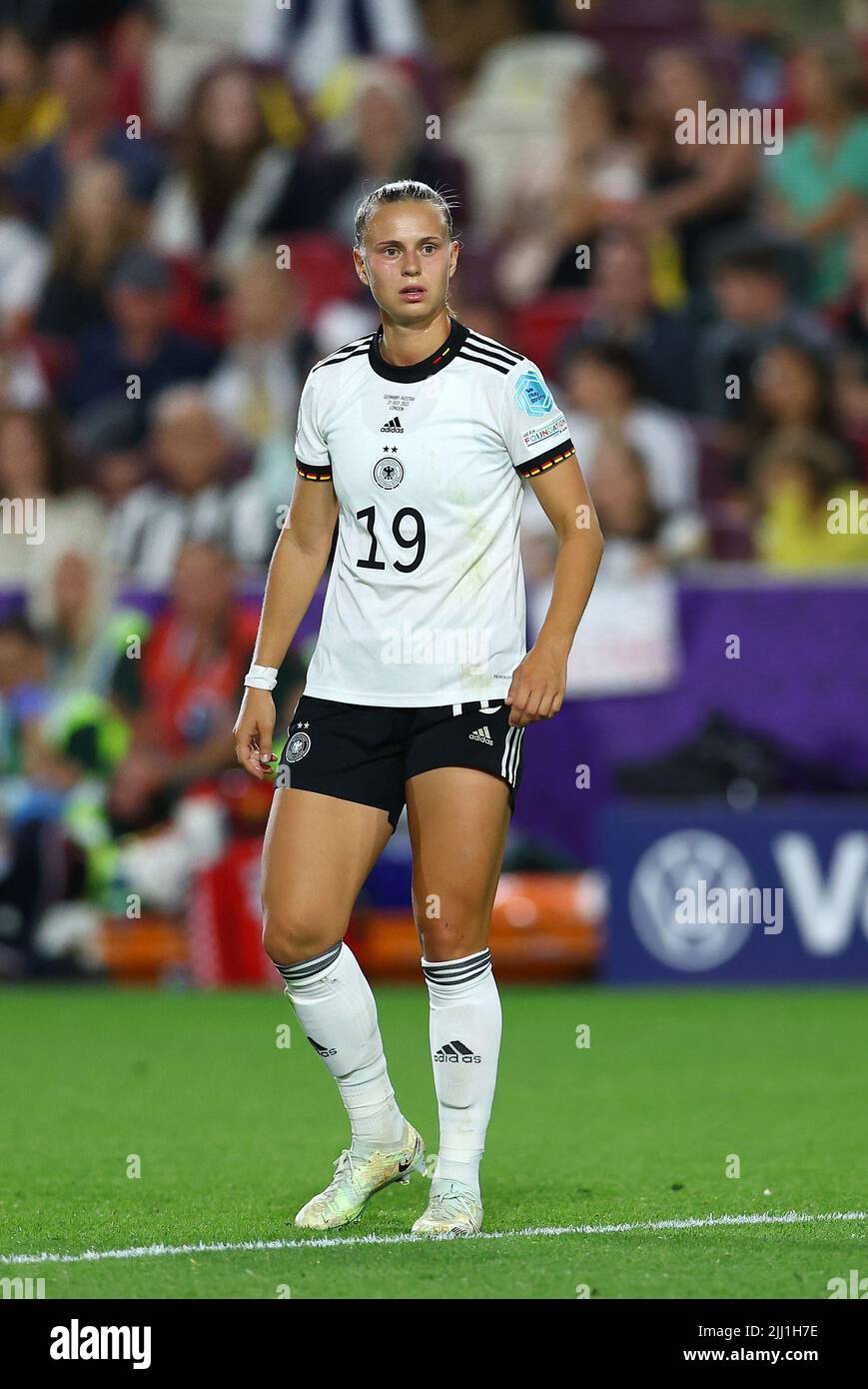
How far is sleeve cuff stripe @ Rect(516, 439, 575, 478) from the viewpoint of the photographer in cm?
523

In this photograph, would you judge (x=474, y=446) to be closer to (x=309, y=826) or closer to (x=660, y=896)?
(x=309, y=826)

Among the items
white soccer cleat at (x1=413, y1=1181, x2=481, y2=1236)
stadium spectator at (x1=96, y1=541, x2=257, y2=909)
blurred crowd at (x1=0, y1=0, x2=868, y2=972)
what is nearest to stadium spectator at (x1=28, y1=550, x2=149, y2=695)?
blurred crowd at (x1=0, y1=0, x2=868, y2=972)

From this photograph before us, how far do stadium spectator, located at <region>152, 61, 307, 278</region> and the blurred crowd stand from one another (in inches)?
0.7

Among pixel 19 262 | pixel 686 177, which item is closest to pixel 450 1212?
pixel 686 177

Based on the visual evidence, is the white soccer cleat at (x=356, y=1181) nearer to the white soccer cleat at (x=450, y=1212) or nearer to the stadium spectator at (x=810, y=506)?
the white soccer cleat at (x=450, y=1212)

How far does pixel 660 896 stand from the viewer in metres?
10.5

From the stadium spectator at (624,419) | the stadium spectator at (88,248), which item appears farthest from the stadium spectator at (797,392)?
the stadium spectator at (88,248)

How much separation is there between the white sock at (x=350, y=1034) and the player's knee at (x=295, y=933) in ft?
0.09

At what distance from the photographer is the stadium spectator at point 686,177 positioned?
13281 millimetres

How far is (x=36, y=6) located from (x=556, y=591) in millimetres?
12374

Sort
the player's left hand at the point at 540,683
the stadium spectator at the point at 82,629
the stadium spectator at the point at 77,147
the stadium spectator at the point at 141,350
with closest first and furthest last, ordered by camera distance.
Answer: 1. the player's left hand at the point at 540,683
2. the stadium spectator at the point at 82,629
3. the stadium spectator at the point at 141,350
4. the stadium spectator at the point at 77,147

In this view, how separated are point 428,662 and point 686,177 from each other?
8.70 metres

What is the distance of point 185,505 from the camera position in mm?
12391

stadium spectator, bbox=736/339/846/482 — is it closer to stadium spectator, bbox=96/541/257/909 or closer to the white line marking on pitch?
stadium spectator, bbox=96/541/257/909
